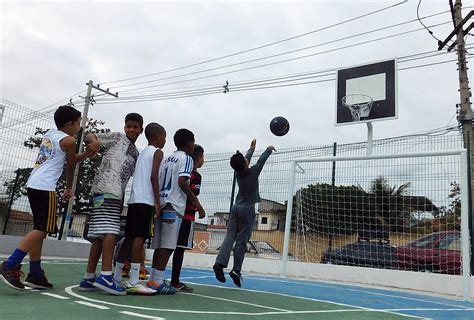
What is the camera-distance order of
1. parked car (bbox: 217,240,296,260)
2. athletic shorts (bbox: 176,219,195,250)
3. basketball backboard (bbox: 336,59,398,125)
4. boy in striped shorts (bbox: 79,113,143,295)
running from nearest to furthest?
boy in striped shorts (bbox: 79,113,143,295) < athletic shorts (bbox: 176,219,195,250) < basketball backboard (bbox: 336,59,398,125) < parked car (bbox: 217,240,296,260)

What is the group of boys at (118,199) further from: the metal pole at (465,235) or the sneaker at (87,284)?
the metal pole at (465,235)

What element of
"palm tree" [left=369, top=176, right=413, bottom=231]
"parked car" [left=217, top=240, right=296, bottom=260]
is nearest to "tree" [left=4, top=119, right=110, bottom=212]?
"parked car" [left=217, top=240, right=296, bottom=260]

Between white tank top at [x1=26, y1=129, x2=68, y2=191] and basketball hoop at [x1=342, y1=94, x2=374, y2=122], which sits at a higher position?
basketball hoop at [x1=342, y1=94, x2=374, y2=122]

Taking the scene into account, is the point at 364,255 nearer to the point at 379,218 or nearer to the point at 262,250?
the point at 379,218

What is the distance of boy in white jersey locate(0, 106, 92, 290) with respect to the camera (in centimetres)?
363

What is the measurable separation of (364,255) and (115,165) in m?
6.20

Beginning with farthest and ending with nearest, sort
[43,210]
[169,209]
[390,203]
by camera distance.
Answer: [390,203], [169,209], [43,210]

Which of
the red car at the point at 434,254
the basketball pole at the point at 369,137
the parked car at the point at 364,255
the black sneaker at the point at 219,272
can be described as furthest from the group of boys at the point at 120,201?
the red car at the point at 434,254

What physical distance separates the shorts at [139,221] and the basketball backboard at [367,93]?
5251 mm

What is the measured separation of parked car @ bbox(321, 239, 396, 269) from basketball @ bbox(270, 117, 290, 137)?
3.52 metres

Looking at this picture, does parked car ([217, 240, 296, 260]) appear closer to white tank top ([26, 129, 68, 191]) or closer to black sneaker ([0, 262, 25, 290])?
white tank top ([26, 129, 68, 191])

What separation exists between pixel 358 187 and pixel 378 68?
2580 mm

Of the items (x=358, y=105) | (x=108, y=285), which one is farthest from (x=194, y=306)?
(x=358, y=105)

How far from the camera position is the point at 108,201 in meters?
4.04
